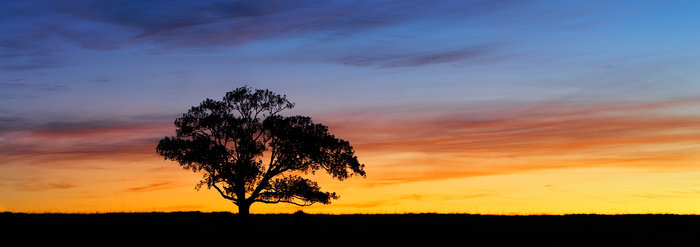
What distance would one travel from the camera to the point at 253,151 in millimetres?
46812
